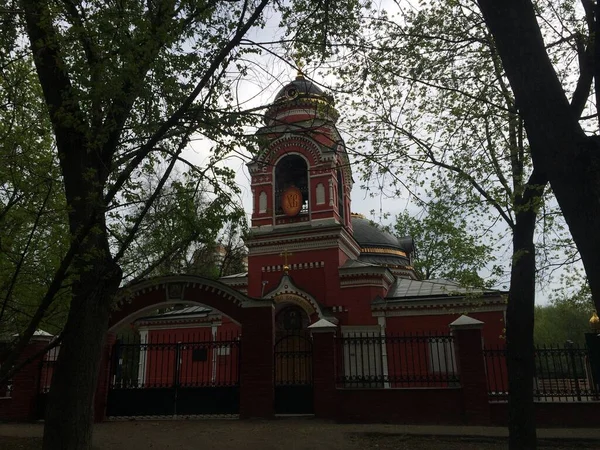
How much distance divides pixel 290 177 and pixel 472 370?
35.8 ft

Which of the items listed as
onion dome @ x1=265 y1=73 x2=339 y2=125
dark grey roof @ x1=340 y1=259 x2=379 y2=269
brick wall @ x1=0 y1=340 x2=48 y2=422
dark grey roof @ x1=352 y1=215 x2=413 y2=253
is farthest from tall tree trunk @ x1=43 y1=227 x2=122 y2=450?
dark grey roof @ x1=352 y1=215 x2=413 y2=253

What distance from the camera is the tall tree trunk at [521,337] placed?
23.5 feet

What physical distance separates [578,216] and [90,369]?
16.1 ft

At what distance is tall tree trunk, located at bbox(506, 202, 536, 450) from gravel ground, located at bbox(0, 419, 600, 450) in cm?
150

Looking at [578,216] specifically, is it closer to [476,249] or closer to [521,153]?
[521,153]

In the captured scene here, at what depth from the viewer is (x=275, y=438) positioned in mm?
8914

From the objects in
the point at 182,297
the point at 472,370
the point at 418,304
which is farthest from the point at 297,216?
the point at 472,370

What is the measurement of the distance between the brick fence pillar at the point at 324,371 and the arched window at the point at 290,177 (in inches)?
319

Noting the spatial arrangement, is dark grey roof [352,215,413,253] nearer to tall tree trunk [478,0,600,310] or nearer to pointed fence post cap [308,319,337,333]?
pointed fence post cap [308,319,337,333]

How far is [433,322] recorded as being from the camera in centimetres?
1731

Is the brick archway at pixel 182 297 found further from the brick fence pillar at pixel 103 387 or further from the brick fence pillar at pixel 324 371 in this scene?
the brick fence pillar at pixel 324 371

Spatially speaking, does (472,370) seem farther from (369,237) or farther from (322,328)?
(369,237)

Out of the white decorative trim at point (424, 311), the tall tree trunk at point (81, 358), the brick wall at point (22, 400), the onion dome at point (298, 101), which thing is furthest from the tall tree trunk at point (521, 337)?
the brick wall at point (22, 400)

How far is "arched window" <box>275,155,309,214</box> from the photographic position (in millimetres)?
→ 19000
